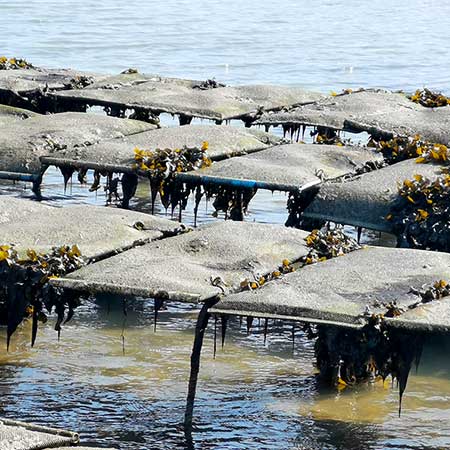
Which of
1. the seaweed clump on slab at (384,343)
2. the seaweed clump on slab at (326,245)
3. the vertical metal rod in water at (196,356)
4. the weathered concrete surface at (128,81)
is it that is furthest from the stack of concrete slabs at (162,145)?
A: the seaweed clump on slab at (384,343)

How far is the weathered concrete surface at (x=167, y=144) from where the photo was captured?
46.8 ft

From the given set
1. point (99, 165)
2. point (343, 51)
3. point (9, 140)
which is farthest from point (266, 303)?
point (343, 51)

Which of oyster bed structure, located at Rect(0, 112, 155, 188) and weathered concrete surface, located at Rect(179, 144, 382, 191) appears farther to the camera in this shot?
oyster bed structure, located at Rect(0, 112, 155, 188)

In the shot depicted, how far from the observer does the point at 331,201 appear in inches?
506

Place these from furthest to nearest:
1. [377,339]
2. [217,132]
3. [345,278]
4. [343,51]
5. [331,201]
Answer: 1. [343,51]
2. [217,132]
3. [331,201]
4. [345,278]
5. [377,339]

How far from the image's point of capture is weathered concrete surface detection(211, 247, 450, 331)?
30.7 feet

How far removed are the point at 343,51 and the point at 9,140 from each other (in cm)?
2358

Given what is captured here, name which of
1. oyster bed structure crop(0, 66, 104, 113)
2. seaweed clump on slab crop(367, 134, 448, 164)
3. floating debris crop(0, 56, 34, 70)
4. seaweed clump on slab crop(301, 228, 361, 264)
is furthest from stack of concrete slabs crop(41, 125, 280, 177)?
floating debris crop(0, 56, 34, 70)

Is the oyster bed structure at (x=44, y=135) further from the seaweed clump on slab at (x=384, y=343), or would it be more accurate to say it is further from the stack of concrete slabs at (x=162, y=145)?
the seaweed clump on slab at (x=384, y=343)

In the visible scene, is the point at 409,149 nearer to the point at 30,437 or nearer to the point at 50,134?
the point at 50,134

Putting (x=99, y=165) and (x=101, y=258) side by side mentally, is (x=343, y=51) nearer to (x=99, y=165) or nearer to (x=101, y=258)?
(x=99, y=165)

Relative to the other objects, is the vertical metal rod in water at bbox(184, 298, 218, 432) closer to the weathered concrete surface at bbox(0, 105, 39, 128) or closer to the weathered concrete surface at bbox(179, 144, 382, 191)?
the weathered concrete surface at bbox(179, 144, 382, 191)

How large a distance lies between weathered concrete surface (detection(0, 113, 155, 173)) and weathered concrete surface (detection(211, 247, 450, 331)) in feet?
15.4

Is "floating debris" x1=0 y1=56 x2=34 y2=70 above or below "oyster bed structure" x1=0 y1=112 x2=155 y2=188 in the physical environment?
above
